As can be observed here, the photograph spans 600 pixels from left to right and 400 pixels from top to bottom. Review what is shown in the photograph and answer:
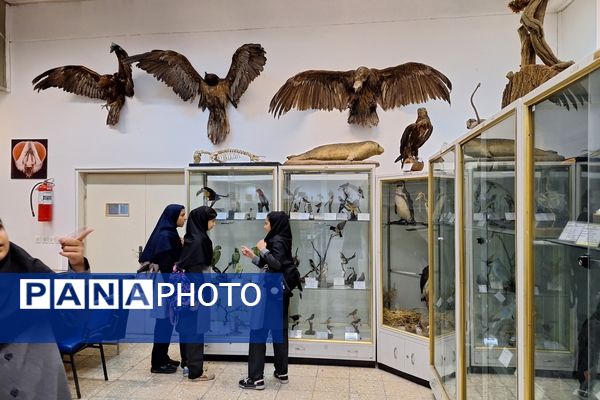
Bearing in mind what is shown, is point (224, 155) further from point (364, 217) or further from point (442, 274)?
point (442, 274)

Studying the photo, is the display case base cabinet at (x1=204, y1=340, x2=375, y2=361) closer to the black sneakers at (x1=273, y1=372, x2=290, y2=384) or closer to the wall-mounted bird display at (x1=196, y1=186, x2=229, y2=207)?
the black sneakers at (x1=273, y1=372, x2=290, y2=384)

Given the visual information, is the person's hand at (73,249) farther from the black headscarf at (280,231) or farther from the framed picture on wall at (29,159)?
the framed picture on wall at (29,159)

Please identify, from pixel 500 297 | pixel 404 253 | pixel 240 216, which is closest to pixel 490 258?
pixel 500 297

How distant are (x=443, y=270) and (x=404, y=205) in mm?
833

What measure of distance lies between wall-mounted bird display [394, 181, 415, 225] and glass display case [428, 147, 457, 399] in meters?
0.50

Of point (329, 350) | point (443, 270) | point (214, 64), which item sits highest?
point (214, 64)

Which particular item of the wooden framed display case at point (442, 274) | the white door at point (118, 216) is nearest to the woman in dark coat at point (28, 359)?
the wooden framed display case at point (442, 274)

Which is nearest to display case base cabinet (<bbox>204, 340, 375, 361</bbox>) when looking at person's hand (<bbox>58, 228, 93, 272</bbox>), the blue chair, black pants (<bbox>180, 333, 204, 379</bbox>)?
black pants (<bbox>180, 333, 204, 379</bbox>)

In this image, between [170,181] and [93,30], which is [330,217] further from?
[93,30]

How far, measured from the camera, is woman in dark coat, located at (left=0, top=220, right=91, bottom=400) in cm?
118

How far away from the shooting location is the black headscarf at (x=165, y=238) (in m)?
3.09

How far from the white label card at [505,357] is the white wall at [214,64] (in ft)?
7.04

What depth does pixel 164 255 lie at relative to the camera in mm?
3107

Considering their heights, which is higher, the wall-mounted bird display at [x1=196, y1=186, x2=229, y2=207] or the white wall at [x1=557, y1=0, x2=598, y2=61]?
the white wall at [x1=557, y1=0, x2=598, y2=61]
